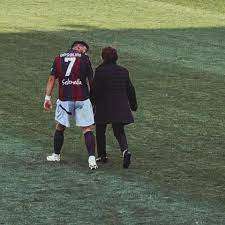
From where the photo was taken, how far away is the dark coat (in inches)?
430

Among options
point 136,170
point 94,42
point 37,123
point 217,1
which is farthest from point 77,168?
point 217,1

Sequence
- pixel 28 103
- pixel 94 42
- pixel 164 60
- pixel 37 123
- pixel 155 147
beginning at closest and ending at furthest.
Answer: pixel 155 147, pixel 37 123, pixel 28 103, pixel 164 60, pixel 94 42

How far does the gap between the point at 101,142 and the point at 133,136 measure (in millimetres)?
Answer: 2491

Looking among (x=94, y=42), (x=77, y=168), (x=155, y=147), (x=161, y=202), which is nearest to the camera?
(x=161, y=202)

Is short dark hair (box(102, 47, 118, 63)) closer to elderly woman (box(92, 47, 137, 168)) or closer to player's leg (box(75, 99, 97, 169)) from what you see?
elderly woman (box(92, 47, 137, 168))

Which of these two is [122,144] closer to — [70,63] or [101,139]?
[101,139]

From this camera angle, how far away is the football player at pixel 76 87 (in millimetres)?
10734

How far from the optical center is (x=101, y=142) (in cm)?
1138

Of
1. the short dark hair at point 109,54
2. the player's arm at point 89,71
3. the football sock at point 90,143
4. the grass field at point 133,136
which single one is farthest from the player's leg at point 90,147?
the short dark hair at point 109,54

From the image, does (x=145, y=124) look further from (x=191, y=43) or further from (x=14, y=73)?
(x=191, y=43)

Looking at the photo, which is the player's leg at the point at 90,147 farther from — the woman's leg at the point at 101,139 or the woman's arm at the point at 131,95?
the woman's arm at the point at 131,95

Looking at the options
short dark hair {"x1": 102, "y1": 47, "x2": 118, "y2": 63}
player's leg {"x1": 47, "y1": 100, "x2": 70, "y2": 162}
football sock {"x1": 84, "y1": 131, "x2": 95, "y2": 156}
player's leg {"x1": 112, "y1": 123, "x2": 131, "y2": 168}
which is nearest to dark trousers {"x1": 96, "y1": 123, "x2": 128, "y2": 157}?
player's leg {"x1": 112, "y1": 123, "x2": 131, "y2": 168}

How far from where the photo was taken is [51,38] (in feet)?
90.0

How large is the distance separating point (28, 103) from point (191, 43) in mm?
12469
